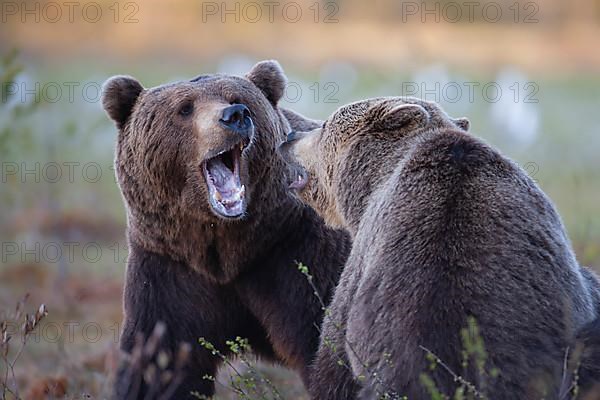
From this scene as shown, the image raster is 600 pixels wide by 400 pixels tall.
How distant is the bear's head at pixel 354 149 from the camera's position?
5141 millimetres

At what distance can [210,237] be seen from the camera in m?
6.02

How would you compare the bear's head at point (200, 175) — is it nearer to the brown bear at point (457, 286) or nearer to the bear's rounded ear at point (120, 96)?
the bear's rounded ear at point (120, 96)

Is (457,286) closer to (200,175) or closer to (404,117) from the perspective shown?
(404,117)

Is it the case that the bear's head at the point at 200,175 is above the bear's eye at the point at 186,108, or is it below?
below

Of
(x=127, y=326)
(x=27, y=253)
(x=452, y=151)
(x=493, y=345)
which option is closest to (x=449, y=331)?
(x=493, y=345)

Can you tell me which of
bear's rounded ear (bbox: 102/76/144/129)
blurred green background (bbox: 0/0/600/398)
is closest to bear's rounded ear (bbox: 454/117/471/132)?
bear's rounded ear (bbox: 102/76/144/129)

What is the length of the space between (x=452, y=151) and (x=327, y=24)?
102 ft

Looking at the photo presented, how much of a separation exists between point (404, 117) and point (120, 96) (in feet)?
6.06

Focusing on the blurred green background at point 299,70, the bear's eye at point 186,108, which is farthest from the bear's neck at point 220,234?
the blurred green background at point 299,70

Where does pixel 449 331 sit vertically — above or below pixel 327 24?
above

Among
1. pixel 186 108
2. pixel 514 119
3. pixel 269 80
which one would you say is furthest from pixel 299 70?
pixel 186 108

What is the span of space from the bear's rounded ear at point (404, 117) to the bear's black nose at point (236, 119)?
34.6 inches

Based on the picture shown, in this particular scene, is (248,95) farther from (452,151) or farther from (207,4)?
(207,4)

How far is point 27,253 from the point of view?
15211 millimetres
